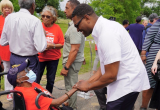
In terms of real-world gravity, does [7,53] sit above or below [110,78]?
below

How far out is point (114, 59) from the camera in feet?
5.05

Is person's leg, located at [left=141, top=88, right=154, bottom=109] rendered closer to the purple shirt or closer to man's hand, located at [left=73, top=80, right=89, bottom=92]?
man's hand, located at [left=73, top=80, right=89, bottom=92]

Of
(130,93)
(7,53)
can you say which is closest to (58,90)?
(7,53)

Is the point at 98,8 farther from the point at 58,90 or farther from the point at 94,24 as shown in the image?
the point at 94,24

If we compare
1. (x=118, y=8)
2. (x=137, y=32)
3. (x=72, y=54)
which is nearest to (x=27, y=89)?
(x=72, y=54)

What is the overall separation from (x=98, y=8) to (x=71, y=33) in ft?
36.2

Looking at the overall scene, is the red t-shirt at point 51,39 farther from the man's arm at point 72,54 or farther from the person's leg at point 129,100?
the person's leg at point 129,100

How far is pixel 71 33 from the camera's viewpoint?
120 inches

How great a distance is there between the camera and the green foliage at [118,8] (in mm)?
12516

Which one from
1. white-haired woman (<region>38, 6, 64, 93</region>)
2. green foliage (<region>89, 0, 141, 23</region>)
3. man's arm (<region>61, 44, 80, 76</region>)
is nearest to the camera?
man's arm (<region>61, 44, 80, 76</region>)

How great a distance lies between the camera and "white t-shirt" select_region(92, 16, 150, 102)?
155 centimetres

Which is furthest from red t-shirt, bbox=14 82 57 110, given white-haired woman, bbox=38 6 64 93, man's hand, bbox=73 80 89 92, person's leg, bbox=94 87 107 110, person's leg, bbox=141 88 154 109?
person's leg, bbox=141 88 154 109

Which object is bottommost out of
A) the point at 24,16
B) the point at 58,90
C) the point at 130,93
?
the point at 58,90

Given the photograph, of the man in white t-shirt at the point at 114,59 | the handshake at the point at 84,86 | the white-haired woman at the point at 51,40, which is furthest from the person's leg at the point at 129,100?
the white-haired woman at the point at 51,40
